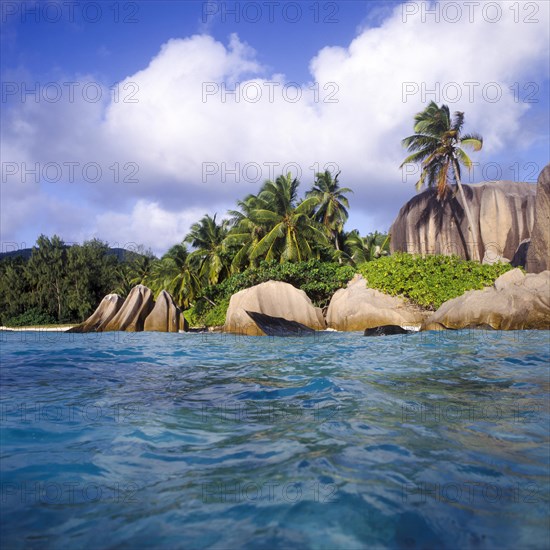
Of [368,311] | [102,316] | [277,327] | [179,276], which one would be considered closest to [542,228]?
[368,311]

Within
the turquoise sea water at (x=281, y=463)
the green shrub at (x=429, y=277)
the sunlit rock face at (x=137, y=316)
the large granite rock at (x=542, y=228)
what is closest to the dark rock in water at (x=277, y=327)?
the green shrub at (x=429, y=277)

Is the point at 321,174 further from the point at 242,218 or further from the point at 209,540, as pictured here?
the point at 209,540

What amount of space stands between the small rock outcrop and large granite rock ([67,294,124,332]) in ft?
57.0

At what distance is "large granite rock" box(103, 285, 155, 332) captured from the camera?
21559 mm

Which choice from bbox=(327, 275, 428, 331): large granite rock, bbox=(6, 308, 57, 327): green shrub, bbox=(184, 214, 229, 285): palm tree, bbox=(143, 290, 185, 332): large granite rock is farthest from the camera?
bbox=(6, 308, 57, 327): green shrub

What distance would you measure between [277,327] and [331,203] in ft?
63.3

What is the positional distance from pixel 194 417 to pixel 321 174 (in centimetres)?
3228

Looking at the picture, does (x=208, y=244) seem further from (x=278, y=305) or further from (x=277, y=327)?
(x=277, y=327)

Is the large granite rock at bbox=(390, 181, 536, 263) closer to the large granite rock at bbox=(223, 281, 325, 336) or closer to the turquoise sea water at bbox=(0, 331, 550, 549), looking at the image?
the large granite rock at bbox=(223, 281, 325, 336)

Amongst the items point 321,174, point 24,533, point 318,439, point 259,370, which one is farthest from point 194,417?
point 321,174

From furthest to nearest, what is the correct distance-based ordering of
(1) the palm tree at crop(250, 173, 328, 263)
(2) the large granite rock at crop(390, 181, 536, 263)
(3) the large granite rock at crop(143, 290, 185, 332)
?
(2) the large granite rock at crop(390, 181, 536, 263) → (1) the palm tree at crop(250, 173, 328, 263) → (3) the large granite rock at crop(143, 290, 185, 332)

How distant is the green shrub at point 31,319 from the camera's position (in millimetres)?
41656

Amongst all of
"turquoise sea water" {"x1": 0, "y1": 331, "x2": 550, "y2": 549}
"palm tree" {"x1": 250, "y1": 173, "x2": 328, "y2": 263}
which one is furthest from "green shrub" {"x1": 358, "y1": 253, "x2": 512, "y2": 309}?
"turquoise sea water" {"x1": 0, "y1": 331, "x2": 550, "y2": 549}

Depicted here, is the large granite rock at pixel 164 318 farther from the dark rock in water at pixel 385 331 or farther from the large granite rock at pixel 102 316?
the dark rock in water at pixel 385 331
